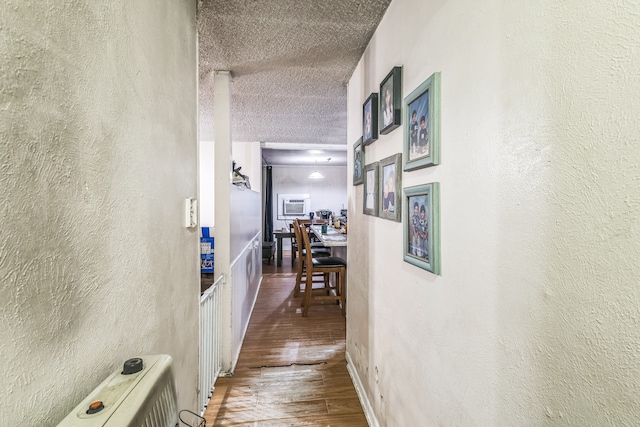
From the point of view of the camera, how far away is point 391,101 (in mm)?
1304

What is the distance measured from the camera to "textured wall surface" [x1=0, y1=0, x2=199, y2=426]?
42 centimetres

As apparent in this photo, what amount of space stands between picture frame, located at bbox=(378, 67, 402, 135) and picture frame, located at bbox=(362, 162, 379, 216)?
0.83ft

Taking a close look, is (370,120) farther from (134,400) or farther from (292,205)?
(292,205)

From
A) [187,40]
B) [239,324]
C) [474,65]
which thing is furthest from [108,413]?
[239,324]

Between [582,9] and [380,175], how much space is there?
1.04m

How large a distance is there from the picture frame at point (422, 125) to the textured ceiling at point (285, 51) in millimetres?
623

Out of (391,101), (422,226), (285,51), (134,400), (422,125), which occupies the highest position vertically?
(285,51)

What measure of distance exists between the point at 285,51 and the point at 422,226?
145 cm

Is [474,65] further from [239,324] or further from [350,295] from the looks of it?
[239,324]

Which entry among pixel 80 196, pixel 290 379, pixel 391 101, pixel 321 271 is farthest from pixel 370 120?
pixel 321 271

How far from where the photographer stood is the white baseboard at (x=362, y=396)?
1.65m

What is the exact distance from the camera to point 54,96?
0.50 meters

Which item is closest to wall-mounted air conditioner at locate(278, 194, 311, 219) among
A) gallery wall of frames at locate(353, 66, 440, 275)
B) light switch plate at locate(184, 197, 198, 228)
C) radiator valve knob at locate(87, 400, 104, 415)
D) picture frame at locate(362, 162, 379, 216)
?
picture frame at locate(362, 162, 379, 216)

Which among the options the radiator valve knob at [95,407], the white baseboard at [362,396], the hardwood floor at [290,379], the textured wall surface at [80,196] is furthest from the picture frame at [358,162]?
A: the radiator valve knob at [95,407]
